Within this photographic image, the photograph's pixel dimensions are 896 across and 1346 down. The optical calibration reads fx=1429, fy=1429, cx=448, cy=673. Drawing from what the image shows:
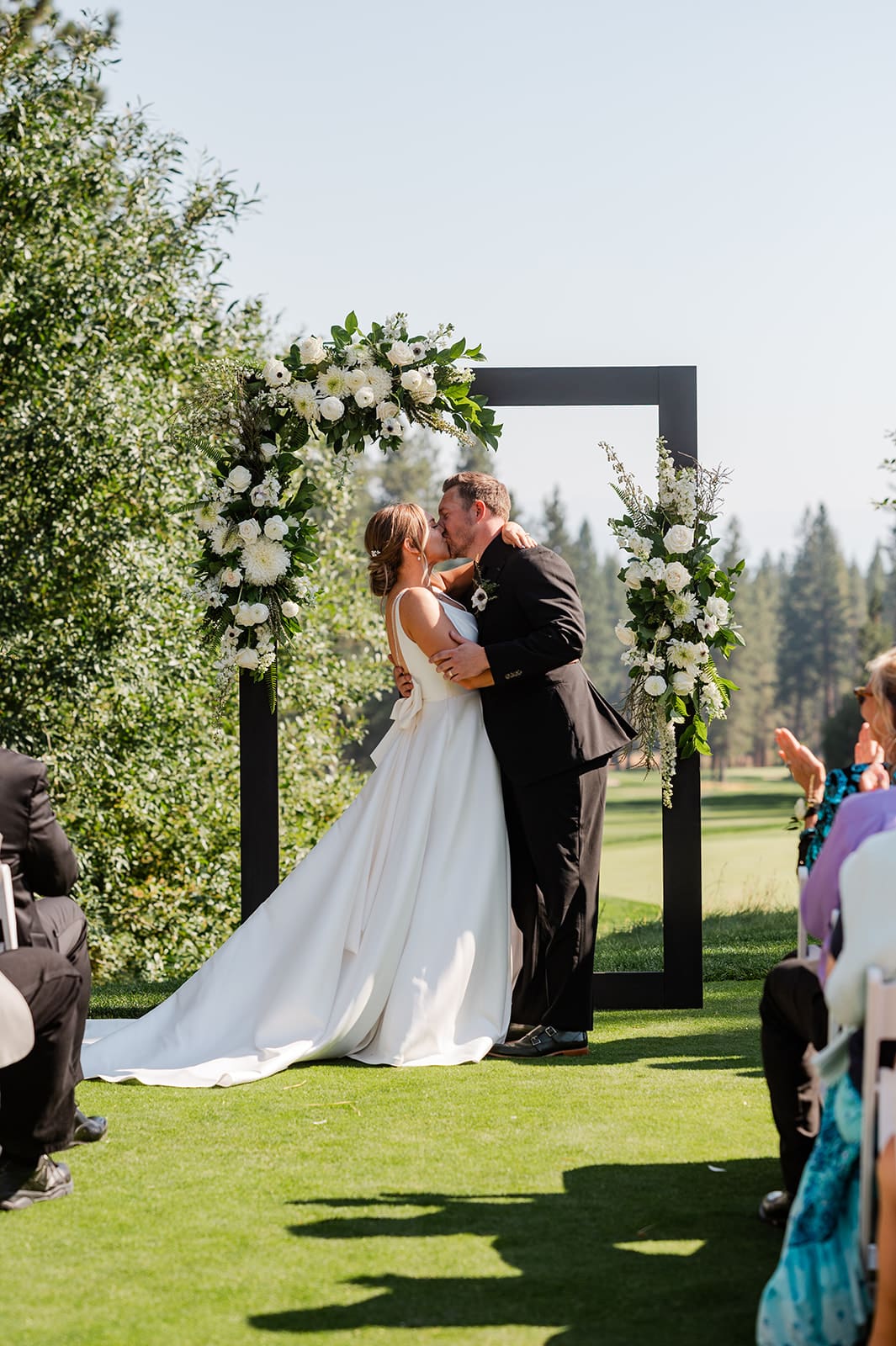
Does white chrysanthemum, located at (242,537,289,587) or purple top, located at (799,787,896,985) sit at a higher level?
white chrysanthemum, located at (242,537,289,587)

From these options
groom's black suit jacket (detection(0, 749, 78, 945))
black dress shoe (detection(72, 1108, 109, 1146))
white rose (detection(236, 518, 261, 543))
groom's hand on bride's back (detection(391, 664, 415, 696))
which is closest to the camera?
groom's black suit jacket (detection(0, 749, 78, 945))

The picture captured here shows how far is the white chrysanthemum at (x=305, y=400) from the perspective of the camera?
575cm

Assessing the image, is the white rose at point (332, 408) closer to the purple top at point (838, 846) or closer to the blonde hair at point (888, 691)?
the blonde hair at point (888, 691)

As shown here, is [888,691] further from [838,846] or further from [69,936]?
[69,936]

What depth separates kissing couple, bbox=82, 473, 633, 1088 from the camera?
5.09 meters

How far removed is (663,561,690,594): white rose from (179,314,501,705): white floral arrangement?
34.7 inches

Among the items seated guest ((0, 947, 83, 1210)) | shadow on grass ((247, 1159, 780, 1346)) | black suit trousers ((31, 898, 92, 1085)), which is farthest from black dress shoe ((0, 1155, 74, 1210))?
shadow on grass ((247, 1159, 780, 1346))

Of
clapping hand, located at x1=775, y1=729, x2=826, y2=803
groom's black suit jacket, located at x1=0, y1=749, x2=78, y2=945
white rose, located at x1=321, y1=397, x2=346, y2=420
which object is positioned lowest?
groom's black suit jacket, located at x1=0, y1=749, x2=78, y2=945

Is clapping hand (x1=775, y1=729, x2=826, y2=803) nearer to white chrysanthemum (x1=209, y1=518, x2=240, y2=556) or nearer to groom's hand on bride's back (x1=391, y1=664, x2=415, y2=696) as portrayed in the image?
groom's hand on bride's back (x1=391, y1=664, x2=415, y2=696)

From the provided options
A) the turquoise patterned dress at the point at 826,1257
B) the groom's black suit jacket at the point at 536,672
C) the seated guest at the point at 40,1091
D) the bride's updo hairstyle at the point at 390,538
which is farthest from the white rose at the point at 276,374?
the turquoise patterned dress at the point at 826,1257

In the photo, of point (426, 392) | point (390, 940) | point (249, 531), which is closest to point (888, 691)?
point (390, 940)

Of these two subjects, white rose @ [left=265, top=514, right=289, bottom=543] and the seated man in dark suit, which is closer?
the seated man in dark suit

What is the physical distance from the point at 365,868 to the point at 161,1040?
3.09 feet

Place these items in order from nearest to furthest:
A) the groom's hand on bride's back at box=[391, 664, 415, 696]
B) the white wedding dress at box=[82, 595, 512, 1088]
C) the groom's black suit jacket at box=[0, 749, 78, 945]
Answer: the groom's black suit jacket at box=[0, 749, 78, 945], the white wedding dress at box=[82, 595, 512, 1088], the groom's hand on bride's back at box=[391, 664, 415, 696]
